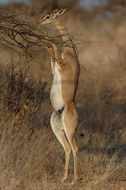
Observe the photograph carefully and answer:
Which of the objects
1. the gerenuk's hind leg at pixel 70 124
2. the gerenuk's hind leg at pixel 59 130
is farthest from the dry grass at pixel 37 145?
the gerenuk's hind leg at pixel 70 124

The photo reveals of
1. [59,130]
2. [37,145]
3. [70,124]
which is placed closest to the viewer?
[37,145]

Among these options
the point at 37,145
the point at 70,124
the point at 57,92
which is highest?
the point at 57,92

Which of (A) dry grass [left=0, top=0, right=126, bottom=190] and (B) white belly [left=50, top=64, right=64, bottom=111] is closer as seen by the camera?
(A) dry grass [left=0, top=0, right=126, bottom=190]

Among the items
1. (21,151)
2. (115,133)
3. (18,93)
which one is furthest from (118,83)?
(21,151)

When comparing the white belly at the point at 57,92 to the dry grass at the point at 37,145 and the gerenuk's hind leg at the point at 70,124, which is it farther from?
the dry grass at the point at 37,145

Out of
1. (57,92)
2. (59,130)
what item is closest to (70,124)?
(59,130)

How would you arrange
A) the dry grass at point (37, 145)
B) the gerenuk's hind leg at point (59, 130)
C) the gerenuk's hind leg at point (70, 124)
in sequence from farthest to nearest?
1. the gerenuk's hind leg at point (59, 130)
2. the gerenuk's hind leg at point (70, 124)
3. the dry grass at point (37, 145)

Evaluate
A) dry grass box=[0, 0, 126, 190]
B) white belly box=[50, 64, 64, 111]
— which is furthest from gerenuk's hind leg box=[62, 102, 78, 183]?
dry grass box=[0, 0, 126, 190]

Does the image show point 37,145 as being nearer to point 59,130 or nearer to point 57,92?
point 59,130

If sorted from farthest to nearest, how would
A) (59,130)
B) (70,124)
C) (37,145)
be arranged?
(59,130), (70,124), (37,145)

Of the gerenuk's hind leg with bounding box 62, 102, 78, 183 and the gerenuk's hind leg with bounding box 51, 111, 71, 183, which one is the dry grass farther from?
the gerenuk's hind leg with bounding box 62, 102, 78, 183

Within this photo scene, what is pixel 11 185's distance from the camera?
5.60 m

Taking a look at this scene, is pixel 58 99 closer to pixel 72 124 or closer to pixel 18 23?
pixel 72 124

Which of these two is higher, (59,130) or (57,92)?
(57,92)
